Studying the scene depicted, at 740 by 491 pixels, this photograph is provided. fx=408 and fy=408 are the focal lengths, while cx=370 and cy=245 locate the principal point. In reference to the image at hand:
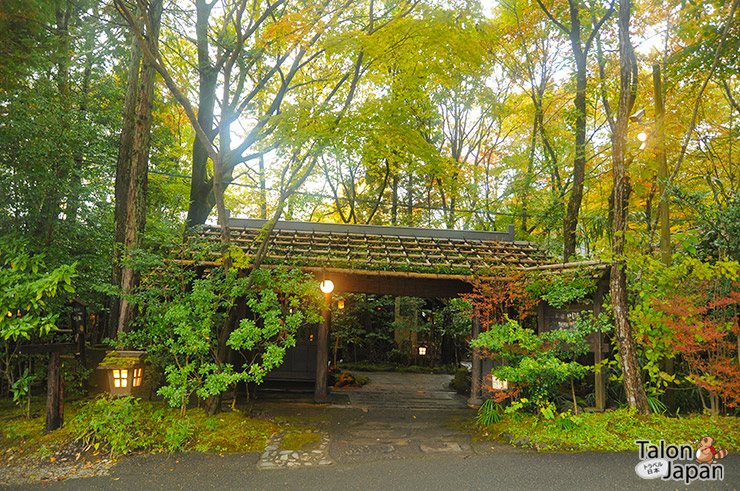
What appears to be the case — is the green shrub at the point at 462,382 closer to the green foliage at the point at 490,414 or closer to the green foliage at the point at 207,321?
the green foliage at the point at 490,414

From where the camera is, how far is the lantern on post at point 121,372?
6.11 metres

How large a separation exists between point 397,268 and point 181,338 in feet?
13.4

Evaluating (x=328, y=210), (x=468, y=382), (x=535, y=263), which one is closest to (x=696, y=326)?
(x=535, y=263)

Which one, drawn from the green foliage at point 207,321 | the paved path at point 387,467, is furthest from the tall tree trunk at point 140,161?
the paved path at point 387,467

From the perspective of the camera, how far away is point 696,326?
5.93 meters

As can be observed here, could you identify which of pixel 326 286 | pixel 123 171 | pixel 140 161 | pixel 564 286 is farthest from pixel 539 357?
pixel 123 171

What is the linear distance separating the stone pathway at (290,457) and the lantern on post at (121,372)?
2281mm

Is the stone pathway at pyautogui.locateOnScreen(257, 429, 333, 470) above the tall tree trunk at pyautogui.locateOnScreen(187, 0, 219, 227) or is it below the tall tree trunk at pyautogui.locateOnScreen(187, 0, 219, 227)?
below

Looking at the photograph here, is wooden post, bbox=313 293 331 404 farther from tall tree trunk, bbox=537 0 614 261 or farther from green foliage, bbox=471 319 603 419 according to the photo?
tall tree trunk, bbox=537 0 614 261

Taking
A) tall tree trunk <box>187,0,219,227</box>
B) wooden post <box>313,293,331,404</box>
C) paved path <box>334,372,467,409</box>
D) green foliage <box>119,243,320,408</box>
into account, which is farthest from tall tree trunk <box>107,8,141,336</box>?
paved path <box>334,372,467,409</box>

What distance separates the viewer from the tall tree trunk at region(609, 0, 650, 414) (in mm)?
6535

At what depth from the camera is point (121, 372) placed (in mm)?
6125

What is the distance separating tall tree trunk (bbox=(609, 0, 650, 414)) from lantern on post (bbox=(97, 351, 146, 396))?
7.65 m

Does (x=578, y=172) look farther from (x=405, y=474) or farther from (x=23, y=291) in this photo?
(x=23, y=291)
